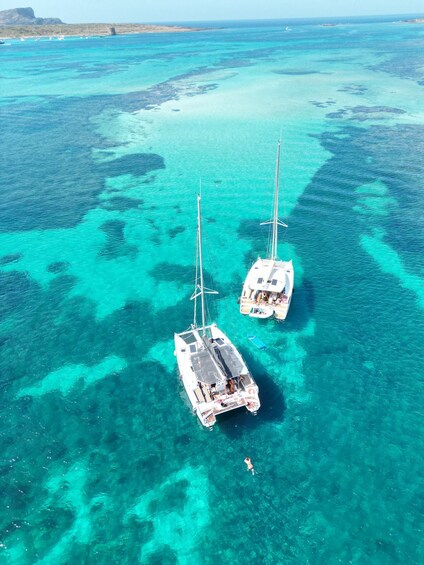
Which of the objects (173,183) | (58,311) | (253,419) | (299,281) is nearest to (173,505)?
(253,419)

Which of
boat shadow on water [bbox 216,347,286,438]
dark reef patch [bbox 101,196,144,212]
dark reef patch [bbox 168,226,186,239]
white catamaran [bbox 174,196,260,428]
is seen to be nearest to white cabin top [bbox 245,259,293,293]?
white catamaran [bbox 174,196,260,428]

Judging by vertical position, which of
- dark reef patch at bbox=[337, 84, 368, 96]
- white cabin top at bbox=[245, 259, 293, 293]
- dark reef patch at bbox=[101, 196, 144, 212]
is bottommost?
dark reef patch at bbox=[101, 196, 144, 212]

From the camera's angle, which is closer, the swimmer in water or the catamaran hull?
the swimmer in water

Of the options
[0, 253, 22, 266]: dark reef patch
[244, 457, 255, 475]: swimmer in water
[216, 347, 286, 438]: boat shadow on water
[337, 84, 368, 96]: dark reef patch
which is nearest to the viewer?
[244, 457, 255, 475]: swimmer in water

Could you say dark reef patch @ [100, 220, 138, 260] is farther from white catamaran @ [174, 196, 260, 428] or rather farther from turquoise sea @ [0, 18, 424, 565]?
white catamaran @ [174, 196, 260, 428]

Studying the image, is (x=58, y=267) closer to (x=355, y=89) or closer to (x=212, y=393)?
(x=212, y=393)

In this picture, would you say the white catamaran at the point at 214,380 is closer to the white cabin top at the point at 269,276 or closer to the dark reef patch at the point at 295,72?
the white cabin top at the point at 269,276

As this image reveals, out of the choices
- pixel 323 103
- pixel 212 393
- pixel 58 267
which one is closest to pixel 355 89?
pixel 323 103
